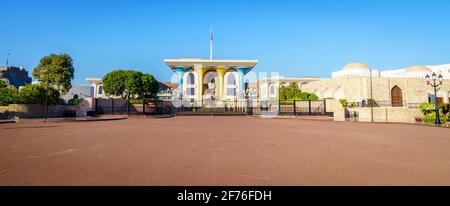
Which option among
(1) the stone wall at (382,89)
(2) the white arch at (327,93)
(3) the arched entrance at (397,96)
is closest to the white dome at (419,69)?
(1) the stone wall at (382,89)

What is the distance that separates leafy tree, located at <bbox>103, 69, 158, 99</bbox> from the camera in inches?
1657

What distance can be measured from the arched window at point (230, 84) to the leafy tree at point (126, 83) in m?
16.1

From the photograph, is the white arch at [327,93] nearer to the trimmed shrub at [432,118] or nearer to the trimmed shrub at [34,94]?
the trimmed shrub at [432,118]

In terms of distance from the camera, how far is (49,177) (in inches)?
128

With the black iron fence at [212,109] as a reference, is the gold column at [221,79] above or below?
above

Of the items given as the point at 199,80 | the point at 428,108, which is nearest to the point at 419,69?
the point at 428,108

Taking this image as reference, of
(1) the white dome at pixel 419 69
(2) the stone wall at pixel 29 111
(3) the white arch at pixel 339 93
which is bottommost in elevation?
(2) the stone wall at pixel 29 111

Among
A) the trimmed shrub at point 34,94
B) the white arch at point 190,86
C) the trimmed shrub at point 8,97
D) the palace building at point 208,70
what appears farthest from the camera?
the white arch at point 190,86

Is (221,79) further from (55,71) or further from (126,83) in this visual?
(55,71)

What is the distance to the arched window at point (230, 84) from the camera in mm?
46531

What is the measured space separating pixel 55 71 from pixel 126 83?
425 inches
